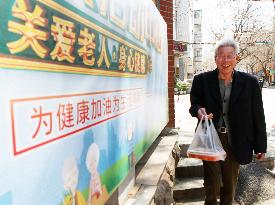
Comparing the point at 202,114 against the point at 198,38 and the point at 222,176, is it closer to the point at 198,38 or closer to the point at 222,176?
the point at 222,176

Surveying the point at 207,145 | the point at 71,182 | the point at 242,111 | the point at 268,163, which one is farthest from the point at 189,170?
the point at 71,182

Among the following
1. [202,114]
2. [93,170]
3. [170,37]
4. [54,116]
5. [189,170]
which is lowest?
[189,170]

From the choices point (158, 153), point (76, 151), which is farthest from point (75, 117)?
point (158, 153)

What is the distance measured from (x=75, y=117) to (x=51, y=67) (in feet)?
1.14

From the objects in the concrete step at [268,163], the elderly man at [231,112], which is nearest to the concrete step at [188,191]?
the elderly man at [231,112]

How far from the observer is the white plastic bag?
3029 millimetres

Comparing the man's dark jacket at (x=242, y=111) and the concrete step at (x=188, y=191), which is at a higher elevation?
the man's dark jacket at (x=242, y=111)

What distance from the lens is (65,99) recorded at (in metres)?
1.57

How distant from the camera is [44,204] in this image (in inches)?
55.3

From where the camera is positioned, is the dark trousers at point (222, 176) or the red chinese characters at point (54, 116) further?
the dark trousers at point (222, 176)

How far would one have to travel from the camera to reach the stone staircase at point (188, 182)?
15.1 feet

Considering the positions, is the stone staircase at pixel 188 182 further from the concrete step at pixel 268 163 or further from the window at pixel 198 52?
the window at pixel 198 52

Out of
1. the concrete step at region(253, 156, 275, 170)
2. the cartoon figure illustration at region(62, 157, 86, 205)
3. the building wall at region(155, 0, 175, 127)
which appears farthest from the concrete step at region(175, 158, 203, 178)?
the cartoon figure illustration at region(62, 157, 86, 205)

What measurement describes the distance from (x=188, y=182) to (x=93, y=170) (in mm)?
3161
